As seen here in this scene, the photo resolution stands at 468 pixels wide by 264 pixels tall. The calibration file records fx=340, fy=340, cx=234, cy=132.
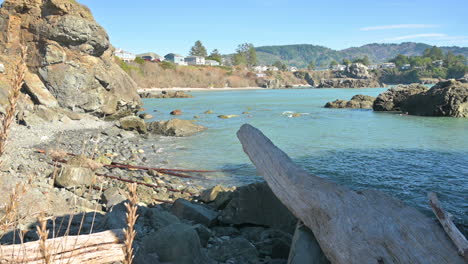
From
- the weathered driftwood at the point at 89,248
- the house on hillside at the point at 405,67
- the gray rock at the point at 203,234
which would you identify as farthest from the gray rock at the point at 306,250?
the house on hillside at the point at 405,67

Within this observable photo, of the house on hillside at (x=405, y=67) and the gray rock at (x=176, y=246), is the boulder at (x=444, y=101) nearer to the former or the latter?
the gray rock at (x=176, y=246)

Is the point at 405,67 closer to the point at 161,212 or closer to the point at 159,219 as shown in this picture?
the point at 161,212

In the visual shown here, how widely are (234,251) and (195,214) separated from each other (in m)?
1.46

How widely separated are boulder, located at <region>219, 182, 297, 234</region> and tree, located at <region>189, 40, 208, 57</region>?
14717cm

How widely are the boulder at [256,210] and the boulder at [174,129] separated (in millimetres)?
12843

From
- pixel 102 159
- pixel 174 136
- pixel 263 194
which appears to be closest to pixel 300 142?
pixel 174 136

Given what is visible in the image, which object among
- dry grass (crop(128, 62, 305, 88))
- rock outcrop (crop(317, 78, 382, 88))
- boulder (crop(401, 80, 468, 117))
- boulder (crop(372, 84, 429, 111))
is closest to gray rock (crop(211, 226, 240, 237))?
boulder (crop(401, 80, 468, 117))

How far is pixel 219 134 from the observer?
19.1m

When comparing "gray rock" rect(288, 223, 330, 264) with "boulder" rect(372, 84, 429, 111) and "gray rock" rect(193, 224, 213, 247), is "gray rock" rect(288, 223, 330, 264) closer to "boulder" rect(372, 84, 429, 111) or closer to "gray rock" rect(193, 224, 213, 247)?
"gray rock" rect(193, 224, 213, 247)

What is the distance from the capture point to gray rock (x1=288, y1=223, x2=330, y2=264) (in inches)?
137

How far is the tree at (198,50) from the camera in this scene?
487 ft

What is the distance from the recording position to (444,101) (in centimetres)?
2714

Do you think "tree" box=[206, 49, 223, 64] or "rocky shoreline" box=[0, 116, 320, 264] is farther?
"tree" box=[206, 49, 223, 64]

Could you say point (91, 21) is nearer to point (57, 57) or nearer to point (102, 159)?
point (57, 57)
